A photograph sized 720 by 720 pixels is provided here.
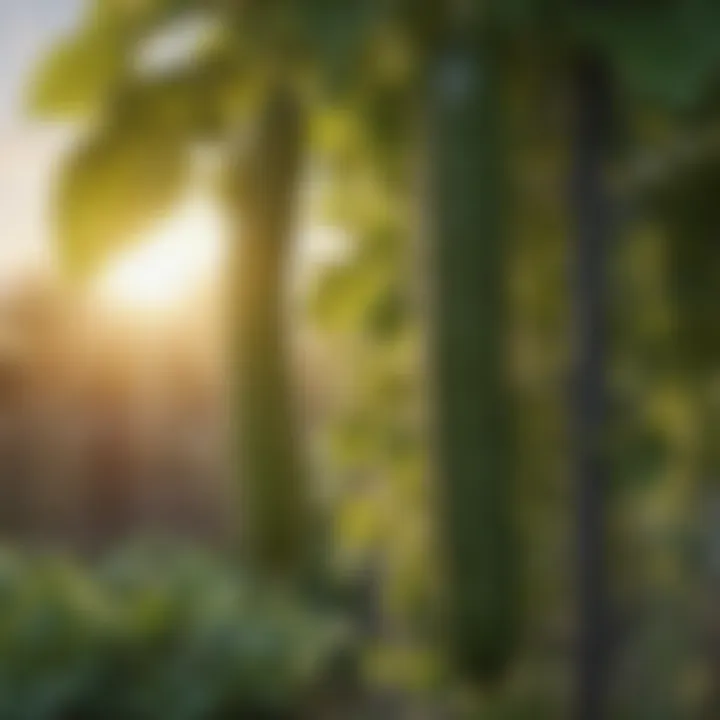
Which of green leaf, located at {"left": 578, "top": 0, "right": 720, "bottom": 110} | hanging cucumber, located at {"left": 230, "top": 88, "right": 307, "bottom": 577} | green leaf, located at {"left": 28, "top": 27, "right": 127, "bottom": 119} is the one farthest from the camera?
green leaf, located at {"left": 28, "top": 27, "right": 127, "bottom": 119}

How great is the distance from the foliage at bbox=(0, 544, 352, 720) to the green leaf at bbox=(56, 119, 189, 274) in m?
0.49

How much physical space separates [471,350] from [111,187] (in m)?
0.62

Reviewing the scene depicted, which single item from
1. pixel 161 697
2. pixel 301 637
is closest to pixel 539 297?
pixel 301 637

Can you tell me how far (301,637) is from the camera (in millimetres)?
2672

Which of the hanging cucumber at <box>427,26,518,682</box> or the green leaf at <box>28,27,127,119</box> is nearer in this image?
the hanging cucumber at <box>427,26,518,682</box>

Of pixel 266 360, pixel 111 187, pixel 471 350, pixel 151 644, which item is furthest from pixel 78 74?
Result: pixel 151 644

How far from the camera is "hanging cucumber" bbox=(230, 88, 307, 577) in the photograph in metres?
2.57

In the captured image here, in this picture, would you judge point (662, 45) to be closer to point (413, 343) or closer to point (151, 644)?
point (413, 343)

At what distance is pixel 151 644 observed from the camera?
2.57 metres

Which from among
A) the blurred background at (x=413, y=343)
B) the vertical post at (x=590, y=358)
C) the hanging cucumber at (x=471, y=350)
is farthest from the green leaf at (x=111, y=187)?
the vertical post at (x=590, y=358)

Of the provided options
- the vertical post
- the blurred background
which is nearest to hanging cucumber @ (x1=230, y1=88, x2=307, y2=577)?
the blurred background

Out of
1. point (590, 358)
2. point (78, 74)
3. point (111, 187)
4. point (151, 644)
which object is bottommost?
point (151, 644)

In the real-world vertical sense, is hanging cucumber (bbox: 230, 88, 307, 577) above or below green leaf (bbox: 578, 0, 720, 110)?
below

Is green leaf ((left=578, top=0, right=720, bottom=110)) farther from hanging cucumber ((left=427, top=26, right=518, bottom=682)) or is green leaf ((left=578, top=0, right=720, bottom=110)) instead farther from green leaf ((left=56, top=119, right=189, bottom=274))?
green leaf ((left=56, top=119, right=189, bottom=274))
